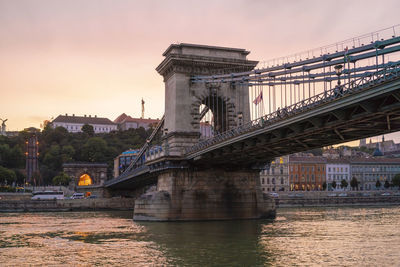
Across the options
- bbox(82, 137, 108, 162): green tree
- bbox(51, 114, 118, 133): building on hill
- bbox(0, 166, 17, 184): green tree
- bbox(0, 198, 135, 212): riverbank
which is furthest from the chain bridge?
bbox(51, 114, 118, 133): building on hill

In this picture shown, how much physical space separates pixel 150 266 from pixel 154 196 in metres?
20.8

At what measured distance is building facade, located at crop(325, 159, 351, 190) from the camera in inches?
4503

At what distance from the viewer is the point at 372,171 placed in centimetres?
11650

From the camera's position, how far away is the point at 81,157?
127625 millimetres

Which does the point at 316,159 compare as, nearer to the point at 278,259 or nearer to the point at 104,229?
the point at 104,229

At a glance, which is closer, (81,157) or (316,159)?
(316,159)

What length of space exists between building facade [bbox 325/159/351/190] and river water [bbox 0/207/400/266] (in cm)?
7980

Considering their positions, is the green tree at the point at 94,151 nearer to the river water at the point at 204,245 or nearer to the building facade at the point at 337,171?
the building facade at the point at 337,171

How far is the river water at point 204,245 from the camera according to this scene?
2069cm

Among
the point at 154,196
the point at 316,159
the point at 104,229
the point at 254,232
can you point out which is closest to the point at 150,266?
the point at 254,232

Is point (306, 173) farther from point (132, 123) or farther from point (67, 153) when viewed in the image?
point (132, 123)

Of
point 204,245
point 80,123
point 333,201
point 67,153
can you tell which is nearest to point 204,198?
point 204,245

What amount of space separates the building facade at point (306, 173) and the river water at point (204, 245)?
74.9 metres

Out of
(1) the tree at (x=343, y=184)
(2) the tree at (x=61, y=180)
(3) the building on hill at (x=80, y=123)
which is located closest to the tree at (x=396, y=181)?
(1) the tree at (x=343, y=184)
